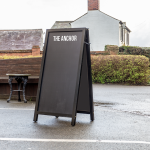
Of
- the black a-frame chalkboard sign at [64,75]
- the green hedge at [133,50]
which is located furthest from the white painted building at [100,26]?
the black a-frame chalkboard sign at [64,75]

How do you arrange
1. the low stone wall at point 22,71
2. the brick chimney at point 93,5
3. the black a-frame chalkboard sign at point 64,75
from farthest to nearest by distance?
the brick chimney at point 93,5
the low stone wall at point 22,71
the black a-frame chalkboard sign at point 64,75

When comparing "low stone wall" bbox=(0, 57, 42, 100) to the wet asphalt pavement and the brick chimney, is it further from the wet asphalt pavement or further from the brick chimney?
the brick chimney

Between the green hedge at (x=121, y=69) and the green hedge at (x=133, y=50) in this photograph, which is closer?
the green hedge at (x=121, y=69)

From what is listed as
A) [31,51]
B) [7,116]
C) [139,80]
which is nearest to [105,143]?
[7,116]

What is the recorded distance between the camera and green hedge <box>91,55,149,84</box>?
49.7ft

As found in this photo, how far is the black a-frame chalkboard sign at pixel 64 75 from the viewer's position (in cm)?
522

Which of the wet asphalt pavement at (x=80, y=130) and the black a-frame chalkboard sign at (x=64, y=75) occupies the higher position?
the black a-frame chalkboard sign at (x=64, y=75)

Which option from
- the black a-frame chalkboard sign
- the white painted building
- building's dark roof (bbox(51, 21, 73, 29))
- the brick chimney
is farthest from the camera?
building's dark roof (bbox(51, 21, 73, 29))

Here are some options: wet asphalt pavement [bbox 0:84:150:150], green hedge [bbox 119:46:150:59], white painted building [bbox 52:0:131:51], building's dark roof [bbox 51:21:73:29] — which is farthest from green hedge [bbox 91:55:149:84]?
building's dark roof [bbox 51:21:73:29]

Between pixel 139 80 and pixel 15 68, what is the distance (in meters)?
8.26

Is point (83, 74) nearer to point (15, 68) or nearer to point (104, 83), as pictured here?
point (15, 68)

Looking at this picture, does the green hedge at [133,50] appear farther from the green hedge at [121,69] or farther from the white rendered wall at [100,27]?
the green hedge at [121,69]

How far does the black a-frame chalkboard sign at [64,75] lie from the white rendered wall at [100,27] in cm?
2951

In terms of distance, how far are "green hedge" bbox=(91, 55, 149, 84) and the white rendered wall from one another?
62.9 feet
